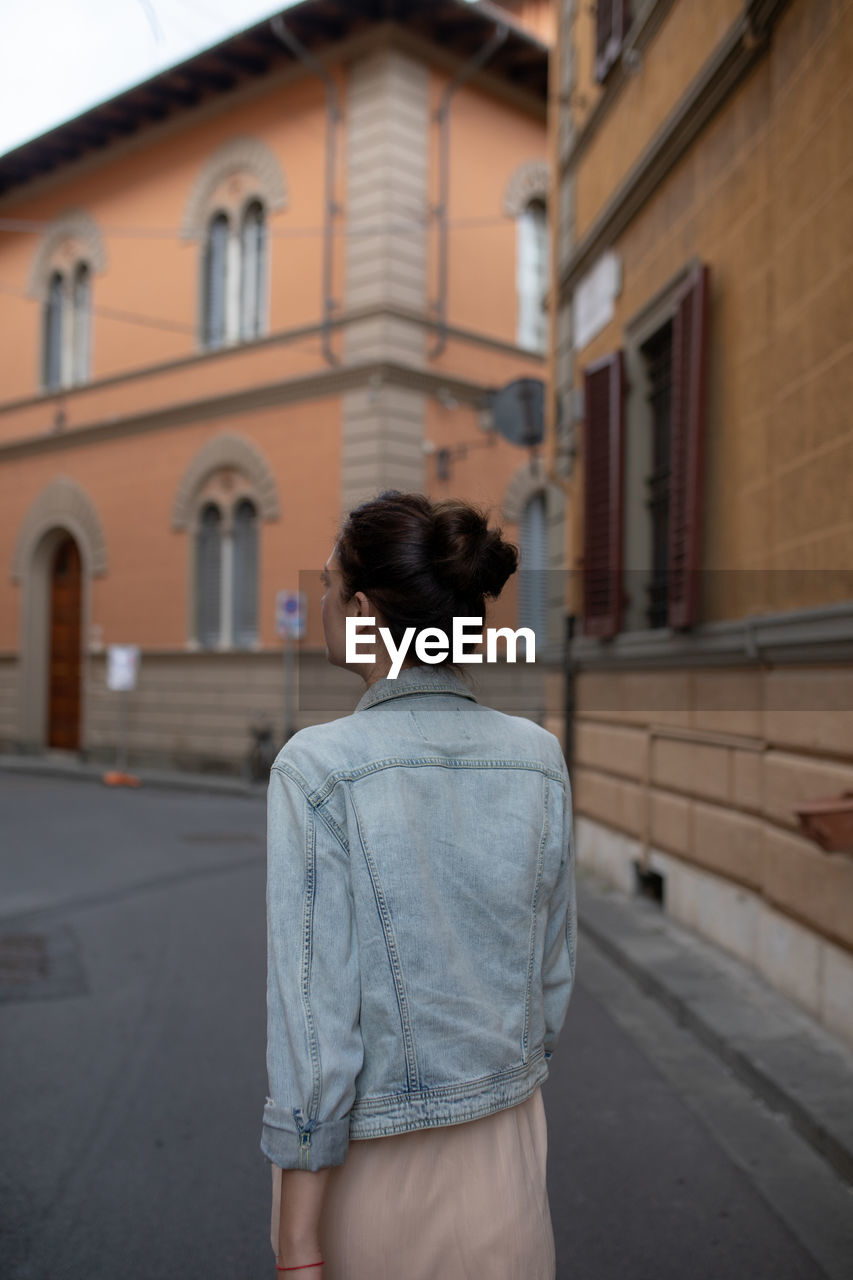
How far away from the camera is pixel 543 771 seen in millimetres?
1738

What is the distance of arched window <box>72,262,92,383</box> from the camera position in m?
19.6

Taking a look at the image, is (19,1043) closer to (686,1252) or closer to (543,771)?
(686,1252)

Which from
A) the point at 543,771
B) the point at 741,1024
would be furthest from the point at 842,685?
the point at 543,771

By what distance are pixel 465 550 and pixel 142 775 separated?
16.1m

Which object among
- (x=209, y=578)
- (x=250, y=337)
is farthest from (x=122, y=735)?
(x=250, y=337)

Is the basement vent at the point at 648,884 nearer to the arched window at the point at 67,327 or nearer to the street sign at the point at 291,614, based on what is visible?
the street sign at the point at 291,614

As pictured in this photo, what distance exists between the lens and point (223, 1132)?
3.93m

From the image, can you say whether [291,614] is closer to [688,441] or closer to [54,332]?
[54,332]

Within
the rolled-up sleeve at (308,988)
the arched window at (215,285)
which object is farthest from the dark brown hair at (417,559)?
the arched window at (215,285)

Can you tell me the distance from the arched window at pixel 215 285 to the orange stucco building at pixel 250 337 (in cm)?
4

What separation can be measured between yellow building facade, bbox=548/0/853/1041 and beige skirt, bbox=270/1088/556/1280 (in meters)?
2.84

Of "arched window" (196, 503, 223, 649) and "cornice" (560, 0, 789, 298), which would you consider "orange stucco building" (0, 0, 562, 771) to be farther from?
"cornice" (560, 0, 789, 298)

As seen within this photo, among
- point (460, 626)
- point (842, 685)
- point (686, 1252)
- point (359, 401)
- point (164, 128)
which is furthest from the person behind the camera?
point (164, 128)

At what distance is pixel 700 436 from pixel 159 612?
498 inches
